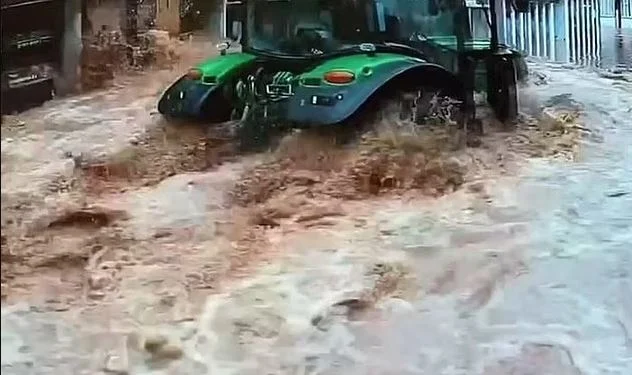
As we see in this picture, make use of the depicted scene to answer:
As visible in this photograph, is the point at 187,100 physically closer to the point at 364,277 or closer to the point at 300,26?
the point at 300,26

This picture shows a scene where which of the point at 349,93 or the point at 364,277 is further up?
the point at 349,93

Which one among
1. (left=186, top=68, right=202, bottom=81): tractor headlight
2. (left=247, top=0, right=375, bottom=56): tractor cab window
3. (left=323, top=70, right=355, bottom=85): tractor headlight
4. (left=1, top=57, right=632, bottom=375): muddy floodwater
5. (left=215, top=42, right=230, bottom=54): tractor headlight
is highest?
(left=247, top=0, right=375, bottom=56): tractor cab window

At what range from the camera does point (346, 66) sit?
876mm

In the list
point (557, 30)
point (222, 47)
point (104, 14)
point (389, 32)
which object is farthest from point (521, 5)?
point (104, 14)

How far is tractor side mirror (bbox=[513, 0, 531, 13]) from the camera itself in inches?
37.8

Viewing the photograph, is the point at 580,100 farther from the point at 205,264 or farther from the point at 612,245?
the point at 205,264

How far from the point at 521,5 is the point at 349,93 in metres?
0.23

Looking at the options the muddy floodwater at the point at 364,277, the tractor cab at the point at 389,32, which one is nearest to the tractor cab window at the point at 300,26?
the tractor cab at the point at 389,32

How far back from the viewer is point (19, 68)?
0.72 metres

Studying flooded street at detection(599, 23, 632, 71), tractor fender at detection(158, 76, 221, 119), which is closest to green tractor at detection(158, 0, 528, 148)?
tractor fender at detection(158, 76, 221, 119)

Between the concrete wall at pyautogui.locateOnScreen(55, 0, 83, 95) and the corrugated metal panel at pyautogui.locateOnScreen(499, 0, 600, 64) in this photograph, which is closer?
the concrete wall at pyautogui.locateOnScreen(55, 0, 83, 95)

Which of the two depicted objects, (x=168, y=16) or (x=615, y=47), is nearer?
(x=168, y=16)

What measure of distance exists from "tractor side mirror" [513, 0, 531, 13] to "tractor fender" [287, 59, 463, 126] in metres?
0.13

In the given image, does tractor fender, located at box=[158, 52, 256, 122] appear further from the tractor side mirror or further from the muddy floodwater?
the tractor side mirror
